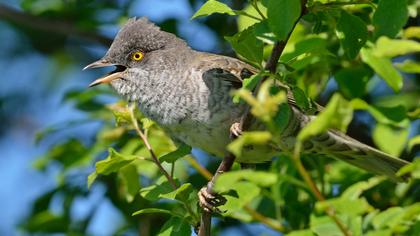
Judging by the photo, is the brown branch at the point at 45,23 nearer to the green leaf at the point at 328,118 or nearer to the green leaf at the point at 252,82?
the green leaf at the point at 252,82

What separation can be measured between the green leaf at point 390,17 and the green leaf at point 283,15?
0.96 feet

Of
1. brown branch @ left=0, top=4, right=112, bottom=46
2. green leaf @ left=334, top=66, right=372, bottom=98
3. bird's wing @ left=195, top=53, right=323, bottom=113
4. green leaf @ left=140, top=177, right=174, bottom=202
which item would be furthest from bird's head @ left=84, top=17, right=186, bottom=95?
brown branch @ left=0, top=4, right=112, bottom=46

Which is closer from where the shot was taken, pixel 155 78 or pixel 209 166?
pixel 155 78

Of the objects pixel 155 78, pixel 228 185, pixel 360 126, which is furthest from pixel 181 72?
pixel 228 185

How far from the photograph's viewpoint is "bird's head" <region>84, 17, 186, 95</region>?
4.70 metres

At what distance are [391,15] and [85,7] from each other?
340 centimetres

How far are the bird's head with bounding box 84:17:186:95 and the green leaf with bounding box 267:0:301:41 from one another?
1.87 metres

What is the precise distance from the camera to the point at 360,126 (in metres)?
5.46

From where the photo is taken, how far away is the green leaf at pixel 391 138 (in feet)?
11.6

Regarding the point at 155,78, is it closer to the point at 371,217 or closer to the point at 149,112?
the point at 149,112

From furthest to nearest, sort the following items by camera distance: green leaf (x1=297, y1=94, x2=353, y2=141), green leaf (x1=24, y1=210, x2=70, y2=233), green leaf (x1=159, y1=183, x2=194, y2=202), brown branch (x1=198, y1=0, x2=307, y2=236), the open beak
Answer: green leaf (x1=24, y1=210, x2=70, y2=233)
the open beak
green leaf (x1=159, y1=183, x2=194, y2=202)
brown branch (x1=198, y1=0, x2=307, y2=236)
green leaf (x1=297, y1=94, x2=353, y2=141)

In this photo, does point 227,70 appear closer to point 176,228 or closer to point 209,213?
point 209,213

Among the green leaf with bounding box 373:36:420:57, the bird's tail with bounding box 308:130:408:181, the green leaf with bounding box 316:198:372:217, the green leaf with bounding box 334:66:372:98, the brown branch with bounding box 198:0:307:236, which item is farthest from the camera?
the bird's tail with bounding box 308:130:408:181

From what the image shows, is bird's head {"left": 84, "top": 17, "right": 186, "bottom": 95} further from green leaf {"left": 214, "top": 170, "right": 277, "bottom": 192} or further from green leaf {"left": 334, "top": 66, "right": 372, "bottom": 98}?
green leaf {"left": 214, "top": 170, "right": 277, "bottom": 192}
